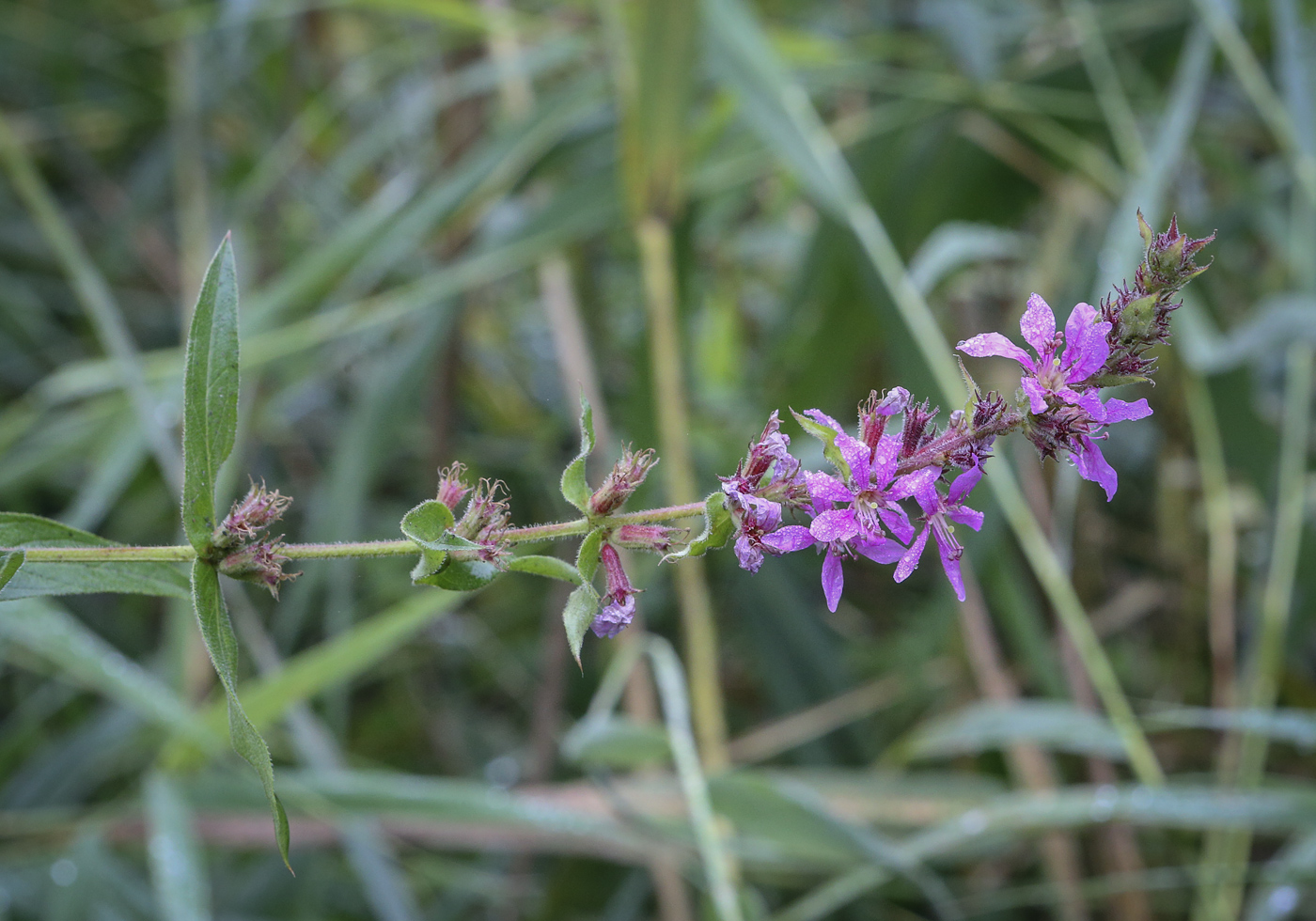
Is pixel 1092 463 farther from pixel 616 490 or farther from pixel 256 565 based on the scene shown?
pixel 256 565

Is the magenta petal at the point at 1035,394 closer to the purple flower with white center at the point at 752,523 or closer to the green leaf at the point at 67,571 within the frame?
the purple flower with white center at the point at 752,523

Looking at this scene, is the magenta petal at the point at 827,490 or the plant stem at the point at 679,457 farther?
the plant stem at the point at 679,457

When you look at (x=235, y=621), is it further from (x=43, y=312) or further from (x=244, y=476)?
(x=43, y=312)

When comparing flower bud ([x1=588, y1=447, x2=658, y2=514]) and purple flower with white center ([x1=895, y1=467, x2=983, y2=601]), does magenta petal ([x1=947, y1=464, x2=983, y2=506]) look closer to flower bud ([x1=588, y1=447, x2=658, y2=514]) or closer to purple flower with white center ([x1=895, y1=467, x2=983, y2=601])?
purple flower with white center ([x1=895, y1=467, x2=983, y2=601])

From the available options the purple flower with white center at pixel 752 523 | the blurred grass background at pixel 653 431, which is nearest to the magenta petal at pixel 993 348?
the purple flower with white center at pixel 752 523

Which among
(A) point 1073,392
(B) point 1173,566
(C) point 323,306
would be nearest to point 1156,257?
(A) point 1073,392

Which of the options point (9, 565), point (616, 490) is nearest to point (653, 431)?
point (616, 490)

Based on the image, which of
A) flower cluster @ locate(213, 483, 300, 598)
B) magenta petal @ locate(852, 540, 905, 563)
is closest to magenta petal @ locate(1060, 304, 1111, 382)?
magenta petal @ locate(852, 540, 905, 563)
